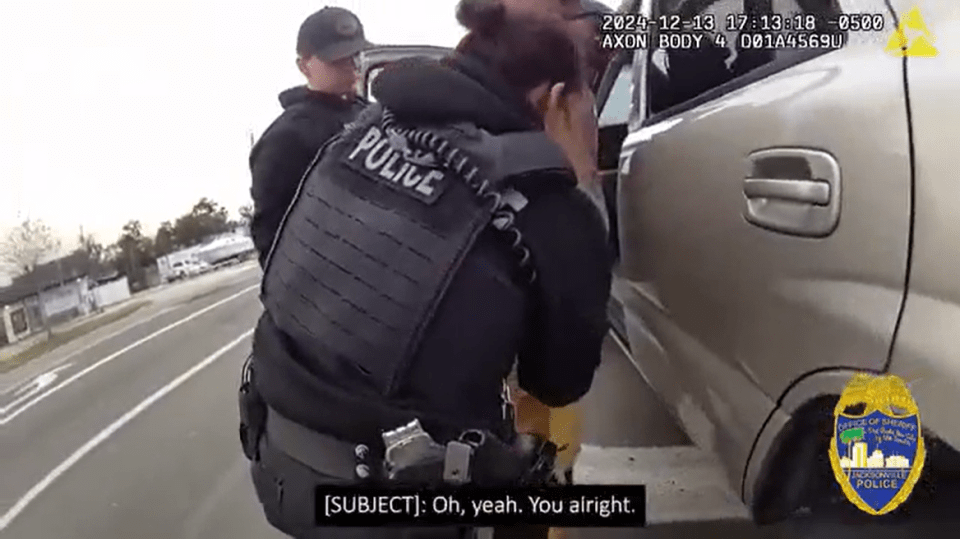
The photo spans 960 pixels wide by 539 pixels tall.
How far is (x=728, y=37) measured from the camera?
1.39 metres

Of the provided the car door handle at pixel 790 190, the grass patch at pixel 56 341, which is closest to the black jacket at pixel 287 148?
the grass patch at pixel 56 341

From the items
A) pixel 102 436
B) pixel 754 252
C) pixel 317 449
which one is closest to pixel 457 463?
pixel 317 449

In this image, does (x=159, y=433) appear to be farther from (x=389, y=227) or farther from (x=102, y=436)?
(x=389, y=227)

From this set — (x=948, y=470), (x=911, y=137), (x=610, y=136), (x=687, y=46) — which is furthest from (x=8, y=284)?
(x=948, y=470)

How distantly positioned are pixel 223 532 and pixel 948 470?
111cm

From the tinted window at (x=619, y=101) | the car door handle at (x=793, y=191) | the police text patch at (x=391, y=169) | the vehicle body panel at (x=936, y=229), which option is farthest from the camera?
the tinted window at (x=619, y=101)

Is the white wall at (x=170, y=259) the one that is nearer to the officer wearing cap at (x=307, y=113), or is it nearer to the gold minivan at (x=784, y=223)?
the officer wearing cap at (x=307, y=113)

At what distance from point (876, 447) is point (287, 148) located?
964 millimetres

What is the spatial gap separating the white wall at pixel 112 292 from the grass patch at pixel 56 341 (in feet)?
0.07

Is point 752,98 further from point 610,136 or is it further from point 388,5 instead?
point 388,5

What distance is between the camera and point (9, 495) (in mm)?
1563

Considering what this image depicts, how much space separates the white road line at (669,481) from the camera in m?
1.48

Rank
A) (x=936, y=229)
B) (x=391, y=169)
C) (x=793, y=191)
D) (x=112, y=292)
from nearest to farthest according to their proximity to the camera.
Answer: (x=936, y=229) → (x=793, y=191) → (x=391, y=169) → (x=112, y=292)

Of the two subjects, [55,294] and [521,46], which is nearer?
[521,46]
